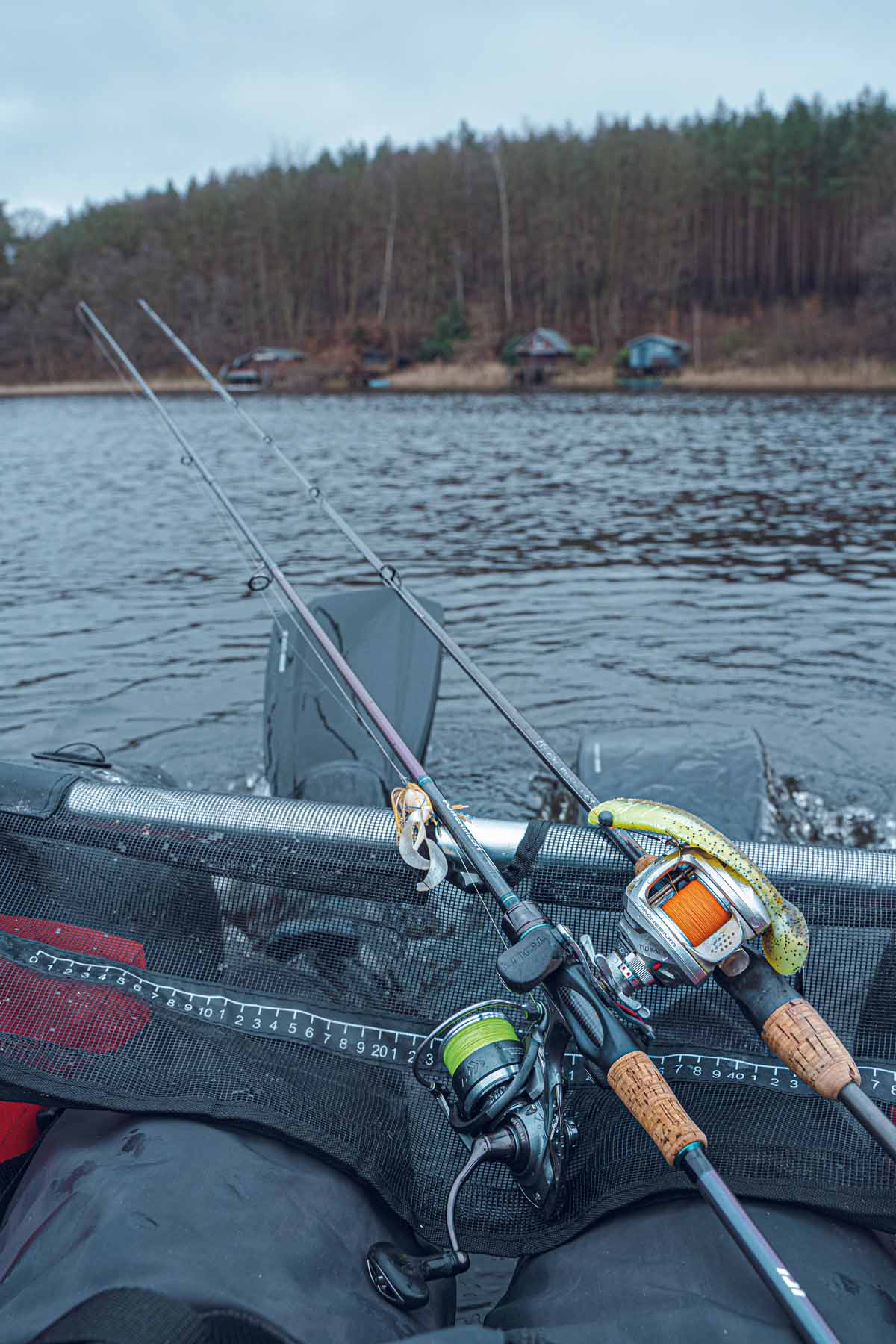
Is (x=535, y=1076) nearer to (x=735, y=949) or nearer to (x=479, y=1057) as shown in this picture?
(x=479, y=1057)

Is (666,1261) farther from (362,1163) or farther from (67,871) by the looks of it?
(67,871)

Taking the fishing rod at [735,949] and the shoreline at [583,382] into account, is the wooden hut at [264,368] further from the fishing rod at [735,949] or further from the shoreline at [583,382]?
the fishing rod at [735,949]

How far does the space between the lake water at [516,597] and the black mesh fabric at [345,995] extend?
2.05 feet

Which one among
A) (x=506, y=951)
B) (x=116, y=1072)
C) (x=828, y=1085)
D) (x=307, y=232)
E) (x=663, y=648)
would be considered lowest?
(x=663, y=648)

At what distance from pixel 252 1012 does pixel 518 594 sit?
864 centimetres

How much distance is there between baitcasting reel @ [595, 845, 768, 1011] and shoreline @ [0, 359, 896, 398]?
1591 inches

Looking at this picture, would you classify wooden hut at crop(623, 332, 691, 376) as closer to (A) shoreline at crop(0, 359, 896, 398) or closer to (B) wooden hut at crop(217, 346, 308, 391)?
(A) shoreline at crop(0, 359, 896, 398)

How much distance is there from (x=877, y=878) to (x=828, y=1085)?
24.0 inches

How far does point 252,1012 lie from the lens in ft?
7.73

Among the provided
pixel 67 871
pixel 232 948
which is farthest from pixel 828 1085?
pixel 67 871

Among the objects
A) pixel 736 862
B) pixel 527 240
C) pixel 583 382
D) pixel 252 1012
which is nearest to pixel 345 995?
pixel 252 1012

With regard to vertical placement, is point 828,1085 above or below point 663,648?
above

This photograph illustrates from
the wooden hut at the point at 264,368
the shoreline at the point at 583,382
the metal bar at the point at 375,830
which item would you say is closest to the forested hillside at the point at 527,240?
the wooden hut at the point at 264,368

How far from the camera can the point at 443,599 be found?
10.6 m
